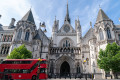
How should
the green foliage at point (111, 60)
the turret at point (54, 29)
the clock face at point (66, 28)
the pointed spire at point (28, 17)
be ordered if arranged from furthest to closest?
the clock face at point (66, 28) → the turret at point (54, 29) → the pointed spire at point (28, 17) → the green foliage at point (111, 60)

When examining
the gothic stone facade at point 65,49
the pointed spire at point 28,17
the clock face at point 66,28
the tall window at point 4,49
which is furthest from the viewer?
the clock face at point 66,28

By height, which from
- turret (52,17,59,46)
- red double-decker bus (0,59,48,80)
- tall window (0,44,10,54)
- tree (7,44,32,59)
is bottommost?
red double-decker bus (0,59,48,80)

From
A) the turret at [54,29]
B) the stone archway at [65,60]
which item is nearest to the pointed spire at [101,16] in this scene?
the turret at [54,29]

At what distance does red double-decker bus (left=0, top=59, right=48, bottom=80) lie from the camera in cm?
1531

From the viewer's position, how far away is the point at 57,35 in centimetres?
3725

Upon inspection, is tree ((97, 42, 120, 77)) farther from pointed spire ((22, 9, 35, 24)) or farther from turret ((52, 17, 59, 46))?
pointed spire ((22, 9, 35, 24))

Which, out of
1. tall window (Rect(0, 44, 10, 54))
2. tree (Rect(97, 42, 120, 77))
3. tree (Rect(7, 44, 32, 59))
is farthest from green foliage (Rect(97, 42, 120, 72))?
tall window (Rect(0, 44, 10, 54))

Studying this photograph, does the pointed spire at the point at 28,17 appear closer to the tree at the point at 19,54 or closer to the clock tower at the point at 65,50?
the clock tower at the point at 65,50

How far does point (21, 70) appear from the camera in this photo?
51.4ft

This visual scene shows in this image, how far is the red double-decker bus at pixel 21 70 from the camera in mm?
15312

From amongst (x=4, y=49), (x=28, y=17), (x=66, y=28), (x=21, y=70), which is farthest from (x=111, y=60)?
(x=4, y=49)

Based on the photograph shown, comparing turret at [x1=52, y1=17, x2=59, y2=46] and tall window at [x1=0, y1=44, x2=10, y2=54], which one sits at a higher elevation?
turret at [x1=52, y1=17, x2=59, y2=46]

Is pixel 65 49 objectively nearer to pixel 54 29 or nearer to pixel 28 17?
pixel 54 29

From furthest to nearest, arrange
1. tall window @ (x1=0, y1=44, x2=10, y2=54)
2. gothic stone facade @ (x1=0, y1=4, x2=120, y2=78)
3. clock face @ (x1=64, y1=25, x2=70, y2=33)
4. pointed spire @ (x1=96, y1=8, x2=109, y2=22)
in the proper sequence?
1. clock face @ (x1=64, y1=25, x2=70, y2=33)
2. tall window @ (x1=0, y1=44, x2=10, y2=54)
3. pointed spire @ (x1=96, y1=8, x2=109, y2=22)
4. gothic stone facade @ (x1=0, y1=4, x2=120, y2=78)
